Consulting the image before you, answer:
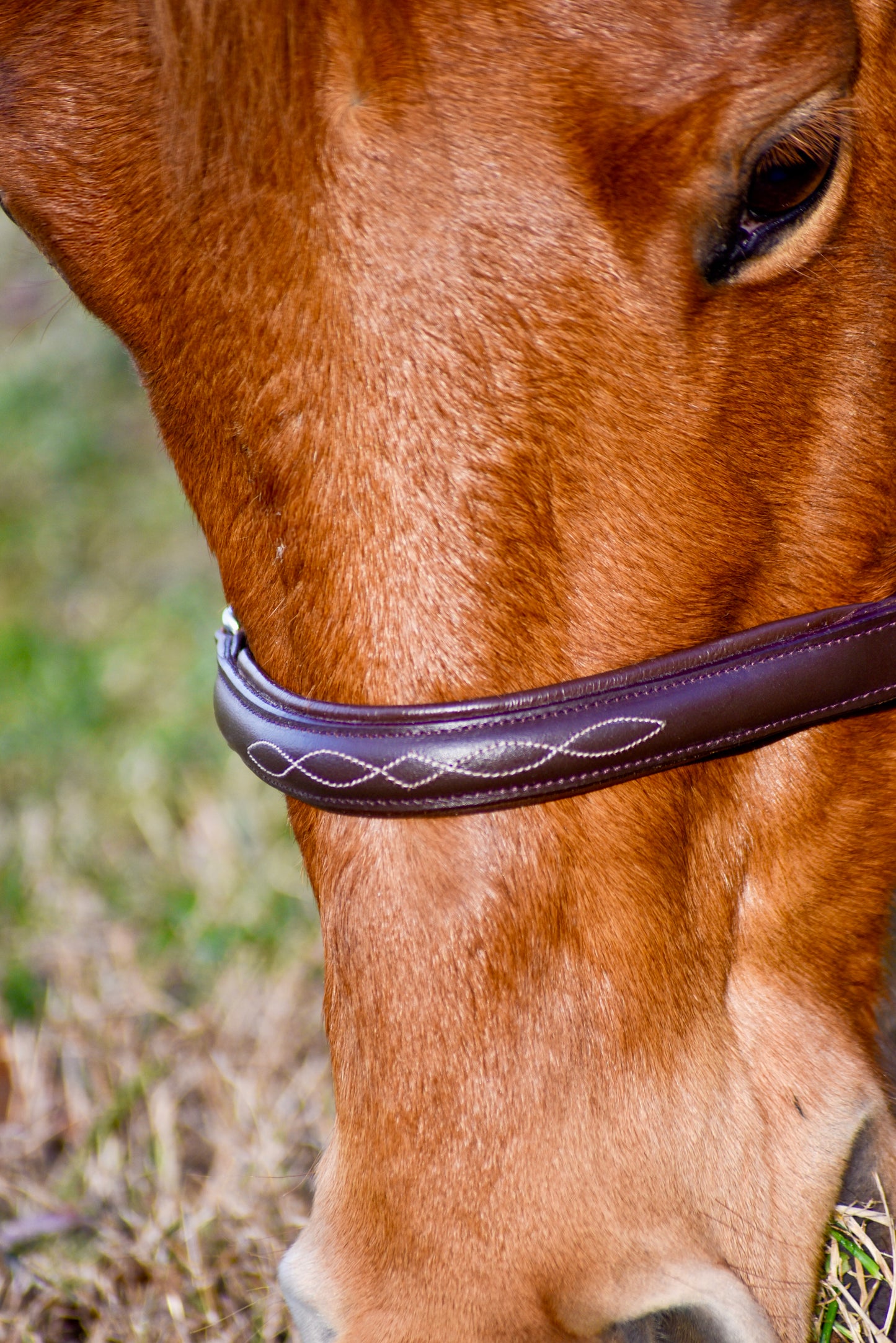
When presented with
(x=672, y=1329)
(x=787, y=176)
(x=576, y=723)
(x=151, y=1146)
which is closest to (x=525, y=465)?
(x=576, y=723)

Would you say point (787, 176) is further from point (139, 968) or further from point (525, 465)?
point (139, 968)

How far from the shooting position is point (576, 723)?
1163 millimetres

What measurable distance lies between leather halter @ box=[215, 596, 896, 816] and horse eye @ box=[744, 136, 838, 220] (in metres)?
0.40

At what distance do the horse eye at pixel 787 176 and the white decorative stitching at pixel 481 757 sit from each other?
1.57 ft

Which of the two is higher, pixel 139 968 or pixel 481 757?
pixel 481 757

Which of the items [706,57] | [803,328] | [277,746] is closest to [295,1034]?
[277,746]

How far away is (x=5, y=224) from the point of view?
22.5 ft

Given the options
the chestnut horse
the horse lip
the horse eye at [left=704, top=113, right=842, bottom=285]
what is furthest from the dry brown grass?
the horse eye at [left=704, top=113, right=842, bottom=285]

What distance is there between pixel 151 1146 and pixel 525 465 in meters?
1.80

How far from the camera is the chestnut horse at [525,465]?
1.07 metres

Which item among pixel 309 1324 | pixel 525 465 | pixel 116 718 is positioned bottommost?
pixel 116 718

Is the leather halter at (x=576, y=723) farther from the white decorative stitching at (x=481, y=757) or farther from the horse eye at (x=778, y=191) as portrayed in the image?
the horse eye at (x=778, y=191)

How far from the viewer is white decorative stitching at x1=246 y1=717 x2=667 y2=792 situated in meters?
1.14

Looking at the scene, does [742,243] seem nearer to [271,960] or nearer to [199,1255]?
[199,1255]
